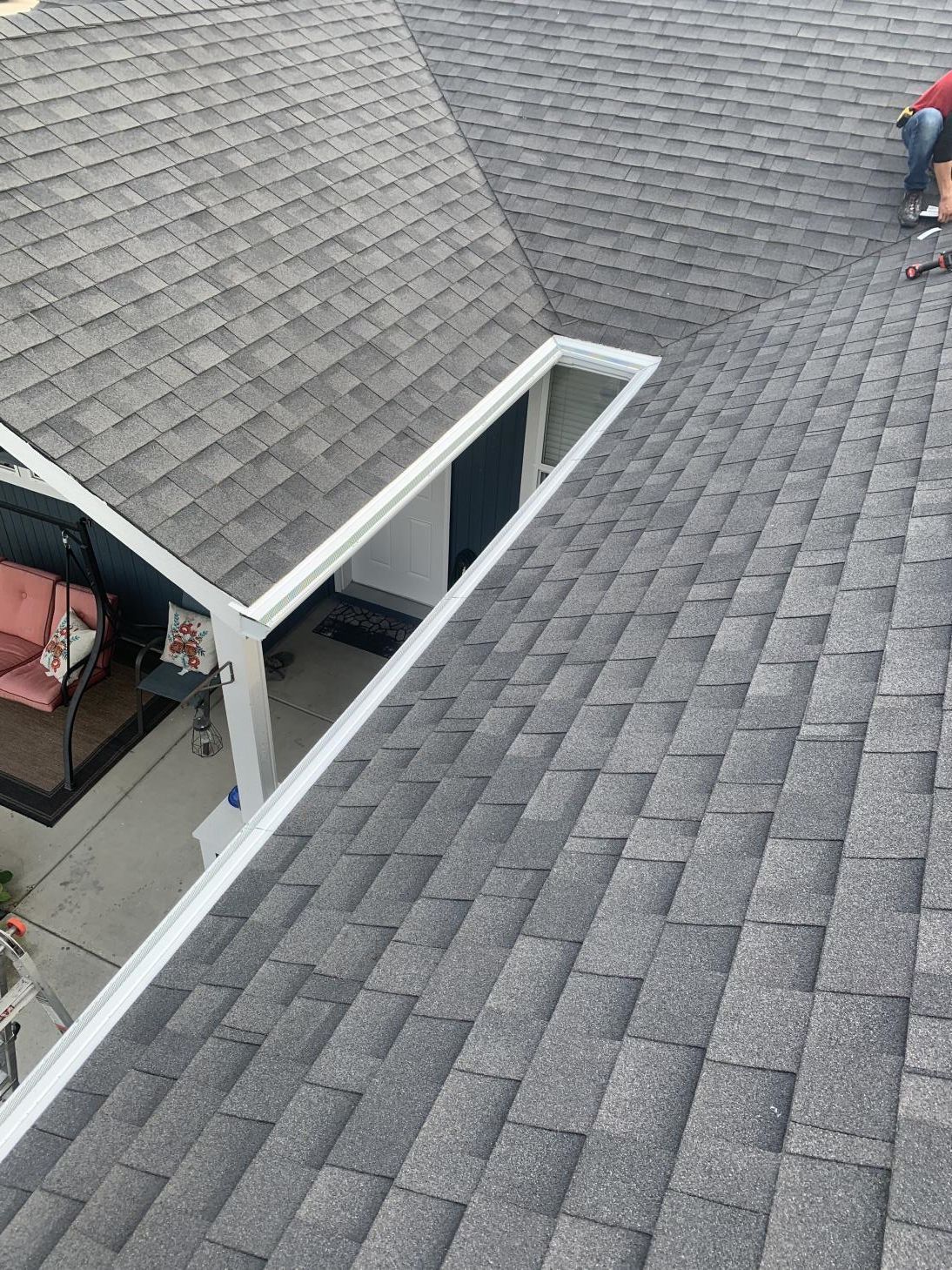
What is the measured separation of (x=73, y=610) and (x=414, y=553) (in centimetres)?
345

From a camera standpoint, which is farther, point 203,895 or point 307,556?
point 307,556

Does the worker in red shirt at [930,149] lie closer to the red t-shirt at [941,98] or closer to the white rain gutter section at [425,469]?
the red t-shirt at [941,98]

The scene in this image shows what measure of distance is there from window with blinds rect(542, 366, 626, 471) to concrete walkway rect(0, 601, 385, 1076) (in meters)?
3.03

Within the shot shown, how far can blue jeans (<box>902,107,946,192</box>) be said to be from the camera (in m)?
7.14

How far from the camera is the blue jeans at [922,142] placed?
714 centimetres

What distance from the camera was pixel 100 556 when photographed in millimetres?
8930

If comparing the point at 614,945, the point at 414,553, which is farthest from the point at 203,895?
the point at 414,553

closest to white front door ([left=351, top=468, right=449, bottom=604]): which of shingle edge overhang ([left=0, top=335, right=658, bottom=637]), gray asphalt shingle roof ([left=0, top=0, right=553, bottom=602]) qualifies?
gray asphalt shingle roof ([left=0, top=0, right=553, bottom=602])

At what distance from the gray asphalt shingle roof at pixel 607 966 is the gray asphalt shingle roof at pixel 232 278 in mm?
1695

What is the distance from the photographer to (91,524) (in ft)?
28.1

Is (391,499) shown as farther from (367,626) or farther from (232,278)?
(367,626)

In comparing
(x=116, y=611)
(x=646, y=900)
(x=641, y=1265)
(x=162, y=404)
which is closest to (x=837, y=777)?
(x=646, y=900)

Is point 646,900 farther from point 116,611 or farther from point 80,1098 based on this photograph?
point 116,611

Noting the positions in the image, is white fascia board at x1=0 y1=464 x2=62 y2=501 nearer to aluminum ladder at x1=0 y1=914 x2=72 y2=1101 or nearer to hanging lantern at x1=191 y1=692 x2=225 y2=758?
hanging lantern at x1=191 y1=692 x2=225 y2=758
